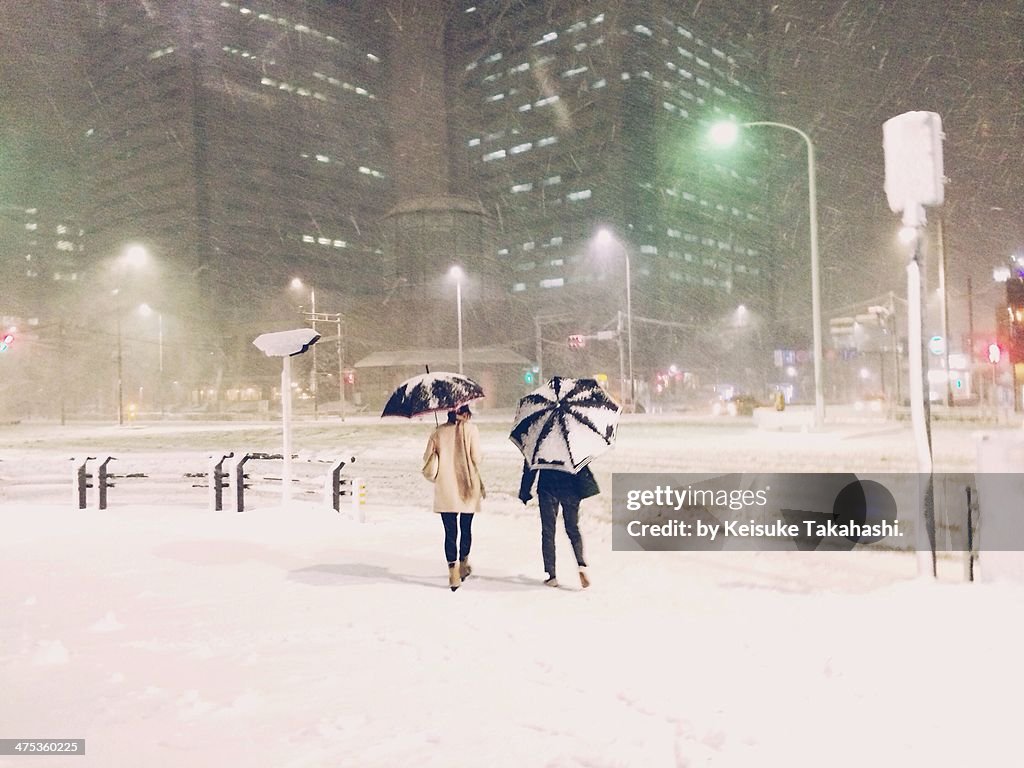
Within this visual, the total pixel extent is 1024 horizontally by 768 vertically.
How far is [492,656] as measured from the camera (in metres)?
5.40

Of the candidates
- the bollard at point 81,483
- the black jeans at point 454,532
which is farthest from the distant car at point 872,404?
the black jeans at point 454,532

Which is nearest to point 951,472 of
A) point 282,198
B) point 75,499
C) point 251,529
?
point 251,529

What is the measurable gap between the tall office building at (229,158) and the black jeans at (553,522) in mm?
89555

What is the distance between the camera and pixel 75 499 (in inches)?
540

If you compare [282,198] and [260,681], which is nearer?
[260,681]

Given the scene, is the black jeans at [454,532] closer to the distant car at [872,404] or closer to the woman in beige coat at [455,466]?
the woman in beige coat at [455,466]

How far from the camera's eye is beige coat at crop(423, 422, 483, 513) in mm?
7129

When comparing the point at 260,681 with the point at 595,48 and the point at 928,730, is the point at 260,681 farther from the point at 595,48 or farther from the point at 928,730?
the point at 595,48

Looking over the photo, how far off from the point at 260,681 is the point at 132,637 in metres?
1.67

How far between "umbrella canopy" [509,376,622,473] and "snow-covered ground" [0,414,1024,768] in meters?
1.30

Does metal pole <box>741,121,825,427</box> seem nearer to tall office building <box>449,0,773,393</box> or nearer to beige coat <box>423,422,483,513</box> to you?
beige coat <box>423,422,483,513</box>

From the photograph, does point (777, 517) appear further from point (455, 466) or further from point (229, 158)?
point (229, 158)

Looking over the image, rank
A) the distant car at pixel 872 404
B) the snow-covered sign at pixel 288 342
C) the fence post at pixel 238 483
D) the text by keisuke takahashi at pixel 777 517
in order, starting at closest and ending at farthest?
1. the text by keisuke takahashi at pixel 777 517
2. the snow-covered sign at pixel 288 342
3. the fence post at pixel 238 483
4. the distant car at pixel 872 404

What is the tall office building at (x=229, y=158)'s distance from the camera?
9975cm
